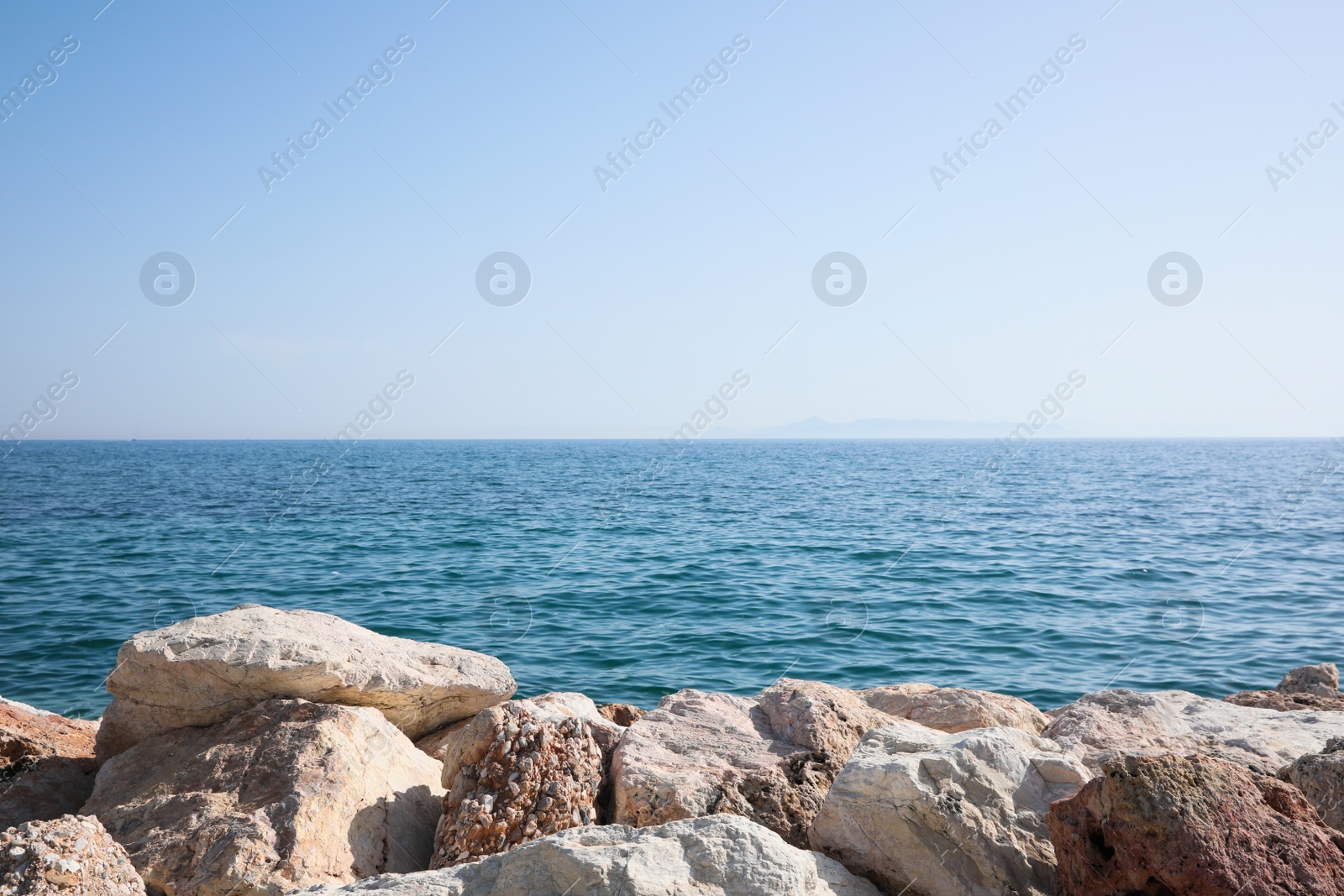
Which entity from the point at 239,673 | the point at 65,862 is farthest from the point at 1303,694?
the point at 65,862

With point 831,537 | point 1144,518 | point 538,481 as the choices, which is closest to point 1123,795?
point 831,537

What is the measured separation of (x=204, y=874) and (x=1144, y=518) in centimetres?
2813

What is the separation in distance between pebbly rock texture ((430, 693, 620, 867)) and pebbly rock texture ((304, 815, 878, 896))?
89cm

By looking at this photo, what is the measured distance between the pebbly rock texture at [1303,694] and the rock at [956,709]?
6.32 ft

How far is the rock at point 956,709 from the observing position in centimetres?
680

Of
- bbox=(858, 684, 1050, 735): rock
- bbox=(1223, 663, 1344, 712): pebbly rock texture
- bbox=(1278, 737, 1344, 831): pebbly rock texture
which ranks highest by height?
bbox=(1278, 737, 1344, 831): pebbly rock texture

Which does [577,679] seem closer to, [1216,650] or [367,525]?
[1216,650]

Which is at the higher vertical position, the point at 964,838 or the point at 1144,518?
the point at 1144,518

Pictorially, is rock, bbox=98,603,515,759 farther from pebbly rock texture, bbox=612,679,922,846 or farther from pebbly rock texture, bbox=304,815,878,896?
pebbly rock texture, bbox=304,815,878,896

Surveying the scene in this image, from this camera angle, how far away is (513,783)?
437 centimetres

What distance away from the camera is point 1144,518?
26031 millimetres

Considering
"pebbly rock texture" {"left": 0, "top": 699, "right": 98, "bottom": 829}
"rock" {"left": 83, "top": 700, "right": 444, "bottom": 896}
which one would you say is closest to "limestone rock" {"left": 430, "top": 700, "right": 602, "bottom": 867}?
"rock" {"left": 83, "top": 700, "right": 444, "bottom": 896}

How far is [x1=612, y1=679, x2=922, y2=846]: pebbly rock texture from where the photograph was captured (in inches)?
170

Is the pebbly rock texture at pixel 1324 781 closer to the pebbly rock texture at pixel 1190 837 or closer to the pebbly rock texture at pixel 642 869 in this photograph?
the pebbly rock texture at pixel 1190 837
